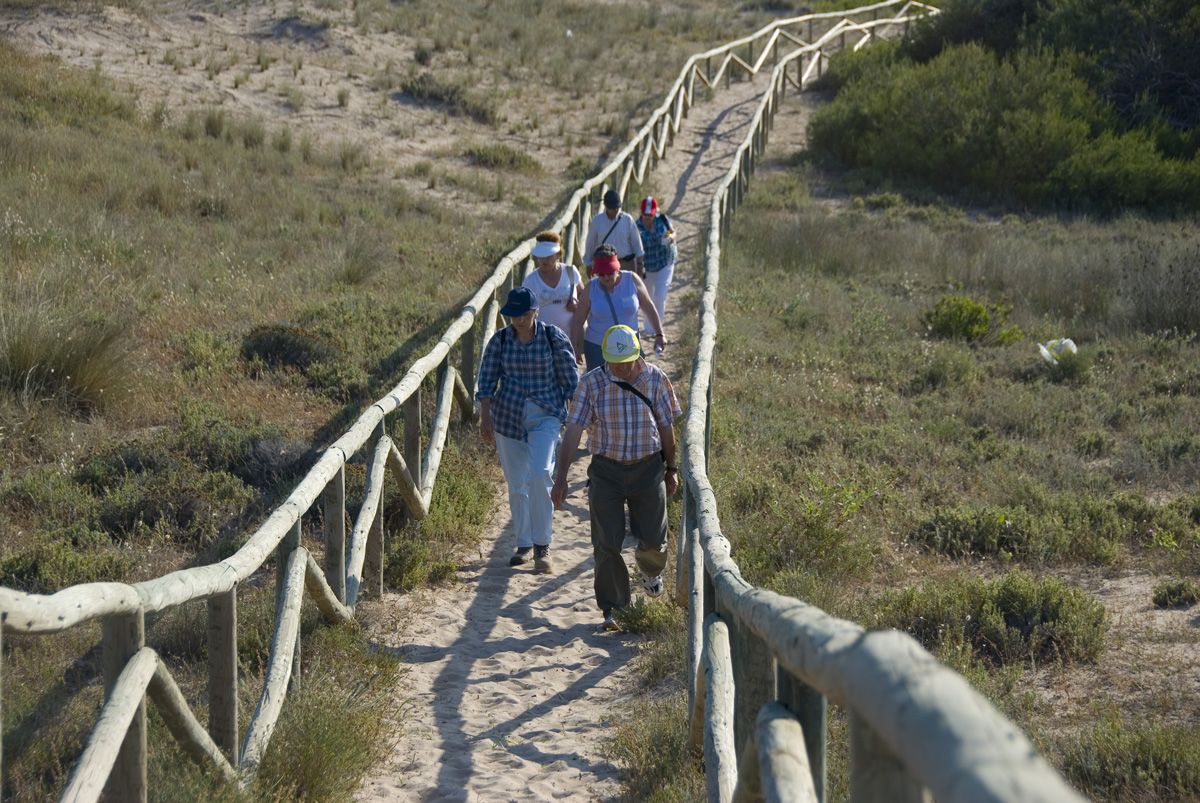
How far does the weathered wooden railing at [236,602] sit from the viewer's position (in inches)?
127

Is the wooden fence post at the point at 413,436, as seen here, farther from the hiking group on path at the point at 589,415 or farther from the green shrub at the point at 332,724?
the green shrub at the point at 332,724

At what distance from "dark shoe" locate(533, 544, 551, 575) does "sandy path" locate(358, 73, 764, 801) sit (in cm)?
4

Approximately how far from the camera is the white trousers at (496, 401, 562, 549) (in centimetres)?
793

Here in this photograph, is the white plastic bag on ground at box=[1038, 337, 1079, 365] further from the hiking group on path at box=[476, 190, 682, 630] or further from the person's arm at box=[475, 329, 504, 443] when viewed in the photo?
the person's arm at box=[475, 329, 504, 443]

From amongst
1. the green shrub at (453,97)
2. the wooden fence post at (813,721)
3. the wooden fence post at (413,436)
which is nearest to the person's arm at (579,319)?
the wooden fence post at (413,436)

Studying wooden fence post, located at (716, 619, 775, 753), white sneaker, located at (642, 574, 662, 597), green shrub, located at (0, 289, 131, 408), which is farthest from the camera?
green shrub, located at (0, 289, 131, 408)

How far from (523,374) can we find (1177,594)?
3905 mm

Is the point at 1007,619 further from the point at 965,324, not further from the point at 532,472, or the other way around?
the point at 965,324

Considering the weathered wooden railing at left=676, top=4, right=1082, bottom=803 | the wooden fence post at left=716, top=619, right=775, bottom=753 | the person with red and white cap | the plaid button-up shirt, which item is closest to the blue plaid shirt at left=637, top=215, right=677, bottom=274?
the person with red and white cap

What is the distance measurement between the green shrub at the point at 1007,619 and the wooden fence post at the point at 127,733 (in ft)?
13.0

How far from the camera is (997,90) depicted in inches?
976

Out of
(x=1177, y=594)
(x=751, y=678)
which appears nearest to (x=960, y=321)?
(x=1177, y=594)

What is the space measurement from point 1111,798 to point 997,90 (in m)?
22.0

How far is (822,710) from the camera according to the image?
2.89 metres
